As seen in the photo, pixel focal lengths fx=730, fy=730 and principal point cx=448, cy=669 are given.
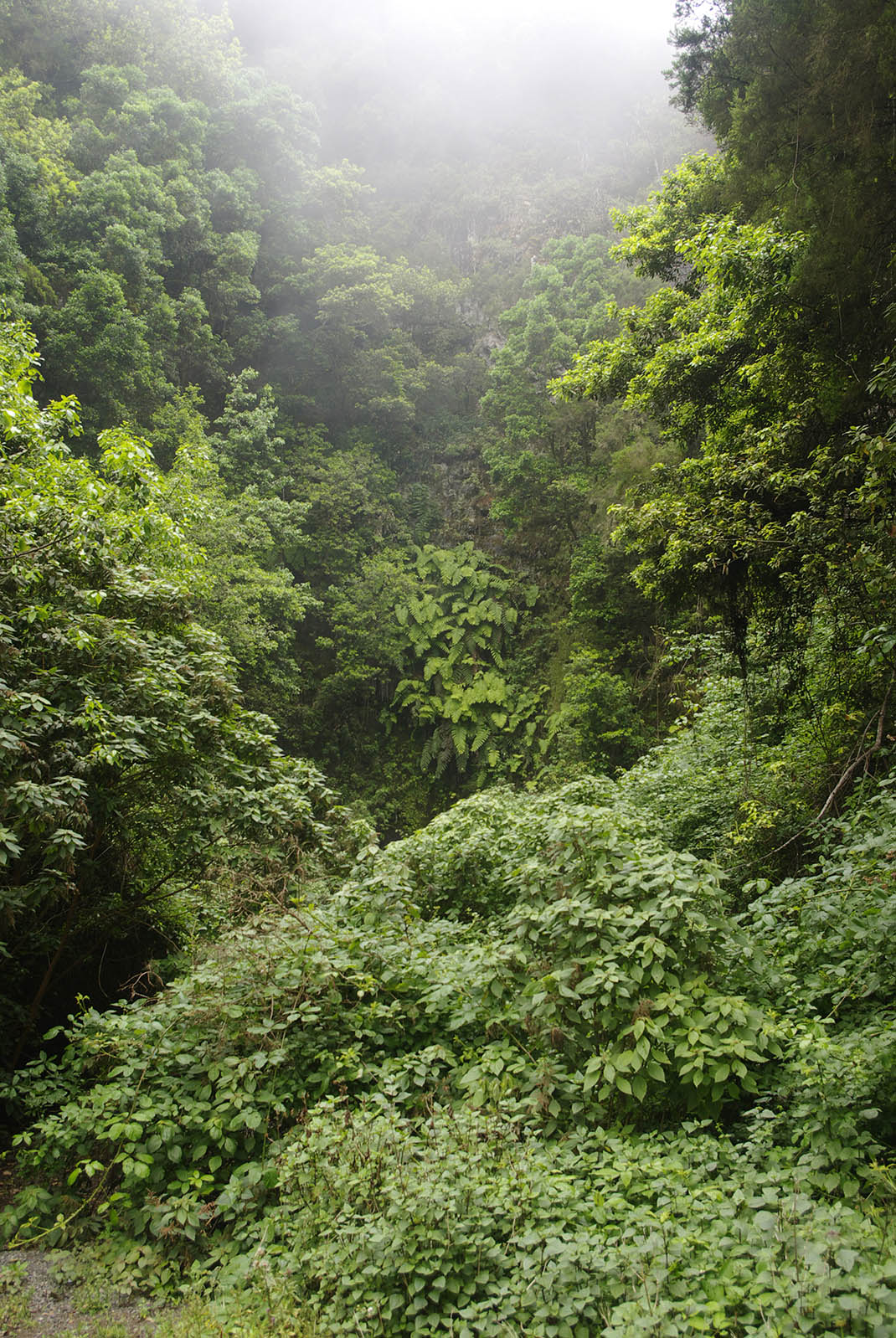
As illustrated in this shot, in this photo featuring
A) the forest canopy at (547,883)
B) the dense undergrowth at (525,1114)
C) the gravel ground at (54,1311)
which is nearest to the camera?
the dense undergrowth at (525,1114)

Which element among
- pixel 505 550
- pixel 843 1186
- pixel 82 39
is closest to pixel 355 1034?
pixel 843 1186

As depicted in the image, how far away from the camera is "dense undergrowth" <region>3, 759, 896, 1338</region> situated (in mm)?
2025

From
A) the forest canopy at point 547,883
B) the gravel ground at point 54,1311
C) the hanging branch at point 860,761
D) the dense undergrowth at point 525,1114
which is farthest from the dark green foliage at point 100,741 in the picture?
the hanging branch at point 860,761

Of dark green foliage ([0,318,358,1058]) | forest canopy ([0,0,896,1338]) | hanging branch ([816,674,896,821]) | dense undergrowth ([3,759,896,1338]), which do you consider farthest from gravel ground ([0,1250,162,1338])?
hanging branch ([816,674,896,821])

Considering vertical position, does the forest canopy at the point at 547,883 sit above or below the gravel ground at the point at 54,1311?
above

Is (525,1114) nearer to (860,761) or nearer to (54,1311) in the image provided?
(54,1311)

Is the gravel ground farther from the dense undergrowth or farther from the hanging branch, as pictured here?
the hanging branch

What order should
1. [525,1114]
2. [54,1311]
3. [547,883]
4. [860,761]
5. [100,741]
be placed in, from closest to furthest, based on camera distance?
1. [54,1311]
2. [525,1114]
3. [547,883]
4. [100,741]
5. [860,761]

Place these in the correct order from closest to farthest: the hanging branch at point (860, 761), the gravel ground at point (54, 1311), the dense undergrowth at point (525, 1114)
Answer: the dense undergrowth at point (525, 1114), the gravel ground at point (54, 1311), the hanging branch at point (860, 761)

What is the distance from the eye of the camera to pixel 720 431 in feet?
23.3

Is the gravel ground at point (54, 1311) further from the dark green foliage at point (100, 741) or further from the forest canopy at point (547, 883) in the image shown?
the dark green foliage at point (100, 741)

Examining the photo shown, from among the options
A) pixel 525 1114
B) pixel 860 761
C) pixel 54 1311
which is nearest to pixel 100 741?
pixel 54 1311

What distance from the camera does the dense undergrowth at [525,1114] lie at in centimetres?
203

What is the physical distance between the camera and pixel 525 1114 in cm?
283
